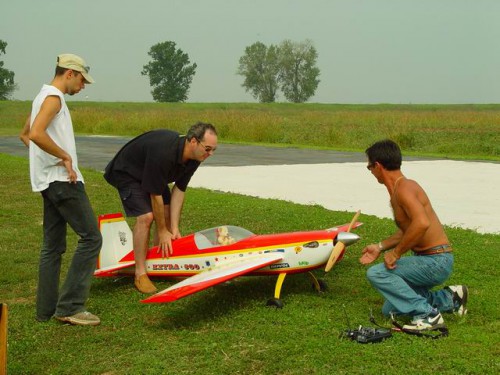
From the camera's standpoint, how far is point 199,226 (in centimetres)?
981

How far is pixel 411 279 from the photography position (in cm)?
526

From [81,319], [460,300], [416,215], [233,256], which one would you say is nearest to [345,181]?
[233,256]

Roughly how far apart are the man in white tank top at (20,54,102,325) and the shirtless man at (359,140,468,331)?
2295 millimetres

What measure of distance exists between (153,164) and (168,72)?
122625 millimetres

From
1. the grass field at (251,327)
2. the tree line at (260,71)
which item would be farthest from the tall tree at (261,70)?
the grass field at (251,327)

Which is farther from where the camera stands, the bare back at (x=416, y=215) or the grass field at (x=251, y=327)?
the bare back at (x=416, y=215)

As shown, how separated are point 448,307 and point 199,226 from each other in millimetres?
4990

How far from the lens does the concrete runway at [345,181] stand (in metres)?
11.3

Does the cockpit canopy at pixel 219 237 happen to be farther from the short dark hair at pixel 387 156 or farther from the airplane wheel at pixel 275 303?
the short dark hair at pixel 387 156

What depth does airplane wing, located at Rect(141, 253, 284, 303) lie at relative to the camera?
5.29 metres

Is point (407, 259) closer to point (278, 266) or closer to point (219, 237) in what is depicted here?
point (278, 266)

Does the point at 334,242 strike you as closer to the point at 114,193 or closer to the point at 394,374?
the point at 394,374

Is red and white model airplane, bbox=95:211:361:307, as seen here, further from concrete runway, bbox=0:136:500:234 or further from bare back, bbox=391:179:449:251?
concrete runway, bbox=0:136:500:234

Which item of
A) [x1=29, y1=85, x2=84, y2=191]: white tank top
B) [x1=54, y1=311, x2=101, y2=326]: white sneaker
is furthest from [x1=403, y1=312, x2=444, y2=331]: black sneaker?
[x1=29, y1=85, x2=84, y2=191]: white tank top
